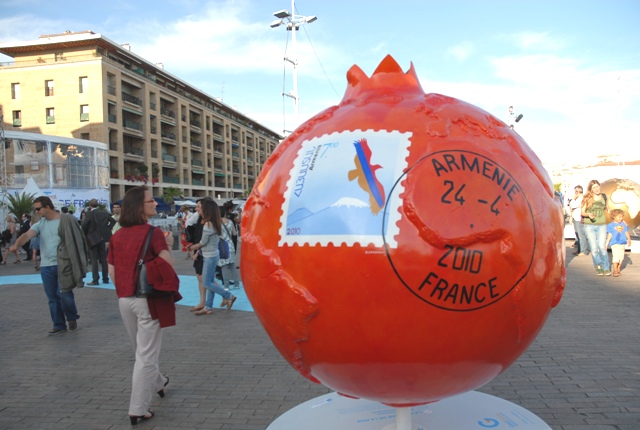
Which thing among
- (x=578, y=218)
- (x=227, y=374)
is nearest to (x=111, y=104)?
(x=578, y=218)

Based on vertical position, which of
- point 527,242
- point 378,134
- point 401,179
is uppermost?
point 378,134

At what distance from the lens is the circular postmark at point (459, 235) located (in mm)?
2314

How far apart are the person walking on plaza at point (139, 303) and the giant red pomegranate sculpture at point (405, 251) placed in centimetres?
186

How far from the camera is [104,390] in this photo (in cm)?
499

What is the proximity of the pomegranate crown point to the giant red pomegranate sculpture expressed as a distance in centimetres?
23

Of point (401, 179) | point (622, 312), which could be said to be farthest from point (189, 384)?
point (622, 312)

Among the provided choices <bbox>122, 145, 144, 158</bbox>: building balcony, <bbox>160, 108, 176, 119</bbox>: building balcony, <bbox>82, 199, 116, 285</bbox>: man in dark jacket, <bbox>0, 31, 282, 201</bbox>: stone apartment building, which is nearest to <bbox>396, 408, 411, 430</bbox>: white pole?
<bbox>82, 199, 116, 285</bbox>: man in dark jacket

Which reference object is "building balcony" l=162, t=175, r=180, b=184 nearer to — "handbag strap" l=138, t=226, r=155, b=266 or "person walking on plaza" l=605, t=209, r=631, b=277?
"person walking on plaza" l=605, t=209, r=631, b=277

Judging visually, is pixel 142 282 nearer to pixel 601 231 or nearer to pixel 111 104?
pixel 601 231

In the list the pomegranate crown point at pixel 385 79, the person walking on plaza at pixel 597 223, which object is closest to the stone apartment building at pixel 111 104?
the person walking on plaza at pixel 597 223

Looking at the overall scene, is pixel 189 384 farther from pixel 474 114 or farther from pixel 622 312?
pixel 622 312

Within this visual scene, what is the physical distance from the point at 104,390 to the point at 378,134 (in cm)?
418

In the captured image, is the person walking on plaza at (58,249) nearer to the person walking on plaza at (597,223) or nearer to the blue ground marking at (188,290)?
the blue ground marking at (188,290)

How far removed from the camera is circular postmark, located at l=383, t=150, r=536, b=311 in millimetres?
2314
